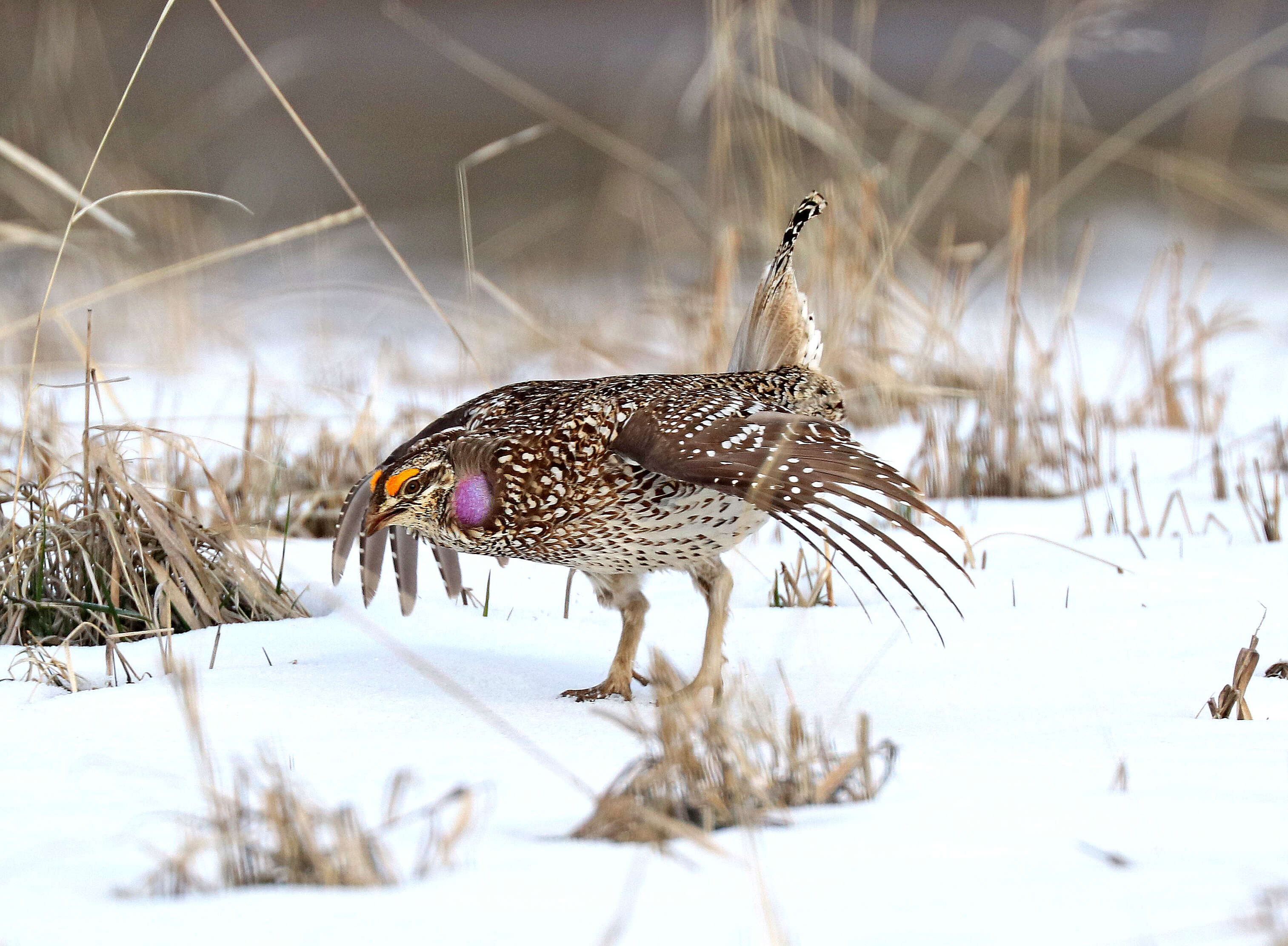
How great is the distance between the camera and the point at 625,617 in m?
3.27

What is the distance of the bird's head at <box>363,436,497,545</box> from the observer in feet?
9.62

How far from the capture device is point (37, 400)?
450 centimetres

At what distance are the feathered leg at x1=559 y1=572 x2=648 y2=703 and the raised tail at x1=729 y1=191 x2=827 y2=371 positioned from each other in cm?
92

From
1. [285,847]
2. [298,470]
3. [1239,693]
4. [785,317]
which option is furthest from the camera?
[298,470]

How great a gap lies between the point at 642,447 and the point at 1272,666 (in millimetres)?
1373

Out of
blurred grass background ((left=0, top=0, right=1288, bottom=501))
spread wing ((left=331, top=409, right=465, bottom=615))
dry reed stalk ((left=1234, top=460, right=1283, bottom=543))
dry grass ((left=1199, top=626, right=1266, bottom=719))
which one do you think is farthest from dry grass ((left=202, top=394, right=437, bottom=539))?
dry reed stalk ((left=1234, top=460, right=1283, bottom=543))

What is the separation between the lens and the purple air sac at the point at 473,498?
2949 mm

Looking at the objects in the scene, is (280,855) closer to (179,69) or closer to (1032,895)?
(1032,895)

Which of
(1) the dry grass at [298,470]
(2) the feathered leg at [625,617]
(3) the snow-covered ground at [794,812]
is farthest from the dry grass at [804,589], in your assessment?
(1) the dry grass at [298,470]

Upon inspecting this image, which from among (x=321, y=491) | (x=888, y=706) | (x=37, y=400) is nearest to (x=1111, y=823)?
(x=888, y=706)

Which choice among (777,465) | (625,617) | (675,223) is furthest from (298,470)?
(675,223)

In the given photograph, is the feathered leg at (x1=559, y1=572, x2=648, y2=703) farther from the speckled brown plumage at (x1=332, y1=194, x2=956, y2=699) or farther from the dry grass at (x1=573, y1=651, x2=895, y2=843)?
the dry grass at (x1=573, y1=651, x2=895, y2=843)

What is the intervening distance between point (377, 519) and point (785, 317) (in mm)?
1474

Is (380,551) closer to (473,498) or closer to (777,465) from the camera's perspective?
(473,498)
